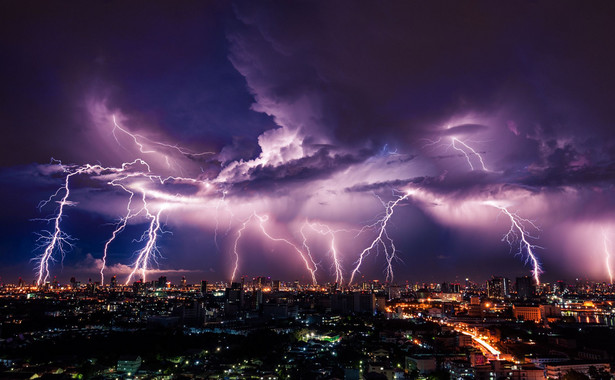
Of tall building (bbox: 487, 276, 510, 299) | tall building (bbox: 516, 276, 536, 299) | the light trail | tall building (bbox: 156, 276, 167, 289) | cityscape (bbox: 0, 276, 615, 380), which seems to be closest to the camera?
cityscape (bbox: 0, 276, 615, 380)

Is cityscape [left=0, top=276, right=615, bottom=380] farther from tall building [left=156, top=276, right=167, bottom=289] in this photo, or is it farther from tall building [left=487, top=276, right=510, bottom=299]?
tall building [left=156, top=276, right=167, bottom=289]

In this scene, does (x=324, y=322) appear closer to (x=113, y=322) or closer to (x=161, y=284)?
(x=113, y=322)

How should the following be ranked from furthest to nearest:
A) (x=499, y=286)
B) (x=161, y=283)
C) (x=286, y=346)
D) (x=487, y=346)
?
1. (x=161, y=283)
2. (x=499, y=286)
3. (x=487, y=346)
4. (x=286, y=346)

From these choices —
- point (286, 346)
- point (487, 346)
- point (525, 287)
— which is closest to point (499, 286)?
point (525, 287)

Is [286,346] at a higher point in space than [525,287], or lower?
lower

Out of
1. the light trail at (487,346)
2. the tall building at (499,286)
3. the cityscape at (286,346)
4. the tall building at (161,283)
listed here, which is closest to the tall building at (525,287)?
the tall building at (499,286)

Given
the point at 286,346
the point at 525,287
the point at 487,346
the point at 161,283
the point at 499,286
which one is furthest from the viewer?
the point at 161,283

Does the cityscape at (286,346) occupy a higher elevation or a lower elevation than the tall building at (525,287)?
lower

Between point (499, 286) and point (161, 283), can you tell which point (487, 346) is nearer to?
point (499, 286)

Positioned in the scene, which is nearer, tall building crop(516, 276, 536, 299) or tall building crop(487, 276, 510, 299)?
tall building crop(516, 276, 536, 299)

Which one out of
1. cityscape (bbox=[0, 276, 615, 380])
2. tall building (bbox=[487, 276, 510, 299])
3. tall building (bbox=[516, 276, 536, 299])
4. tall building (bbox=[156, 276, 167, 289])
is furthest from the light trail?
tall building (bbox=[156, 276, 167, 289])

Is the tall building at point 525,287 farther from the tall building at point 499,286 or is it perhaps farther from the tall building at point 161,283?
the tall building at point 161,283
